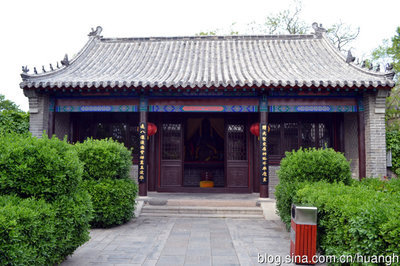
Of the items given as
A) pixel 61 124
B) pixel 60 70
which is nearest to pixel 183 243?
pixel 61 124

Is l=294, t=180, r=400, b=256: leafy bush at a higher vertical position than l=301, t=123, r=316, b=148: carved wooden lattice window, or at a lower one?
lower

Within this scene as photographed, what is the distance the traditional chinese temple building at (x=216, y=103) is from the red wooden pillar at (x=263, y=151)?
3 centimetres

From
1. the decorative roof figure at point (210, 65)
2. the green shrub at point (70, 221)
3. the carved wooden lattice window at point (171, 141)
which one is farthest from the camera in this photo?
the carved wooden lattice window at point (171, 141)

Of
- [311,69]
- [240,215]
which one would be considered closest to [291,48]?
[311,69]

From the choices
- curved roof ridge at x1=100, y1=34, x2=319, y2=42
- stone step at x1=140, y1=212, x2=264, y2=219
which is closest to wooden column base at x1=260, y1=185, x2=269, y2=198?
stone step at x1=140, y1=212, x2=264, y2=219

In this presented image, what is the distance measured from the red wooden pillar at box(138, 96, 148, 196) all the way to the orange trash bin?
4.96 meters

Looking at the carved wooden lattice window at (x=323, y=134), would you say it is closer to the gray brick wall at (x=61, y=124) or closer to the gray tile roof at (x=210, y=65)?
the gray tile roof at (x=210, y=65)

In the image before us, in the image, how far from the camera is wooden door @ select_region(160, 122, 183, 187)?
9.80m

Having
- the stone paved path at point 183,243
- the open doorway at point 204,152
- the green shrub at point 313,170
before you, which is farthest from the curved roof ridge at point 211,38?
the stone paved path at point 183,243

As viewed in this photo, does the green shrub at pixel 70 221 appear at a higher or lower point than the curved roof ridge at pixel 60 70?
lower

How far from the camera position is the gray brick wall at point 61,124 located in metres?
9.29

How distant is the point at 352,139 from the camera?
909cm

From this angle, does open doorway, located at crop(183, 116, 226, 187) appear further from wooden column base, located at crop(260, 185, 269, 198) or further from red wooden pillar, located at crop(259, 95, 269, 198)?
wooden column base, located at crop(260, 185, 269, 198)

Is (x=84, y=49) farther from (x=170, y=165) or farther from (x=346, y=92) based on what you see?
(x=346, y=92)
